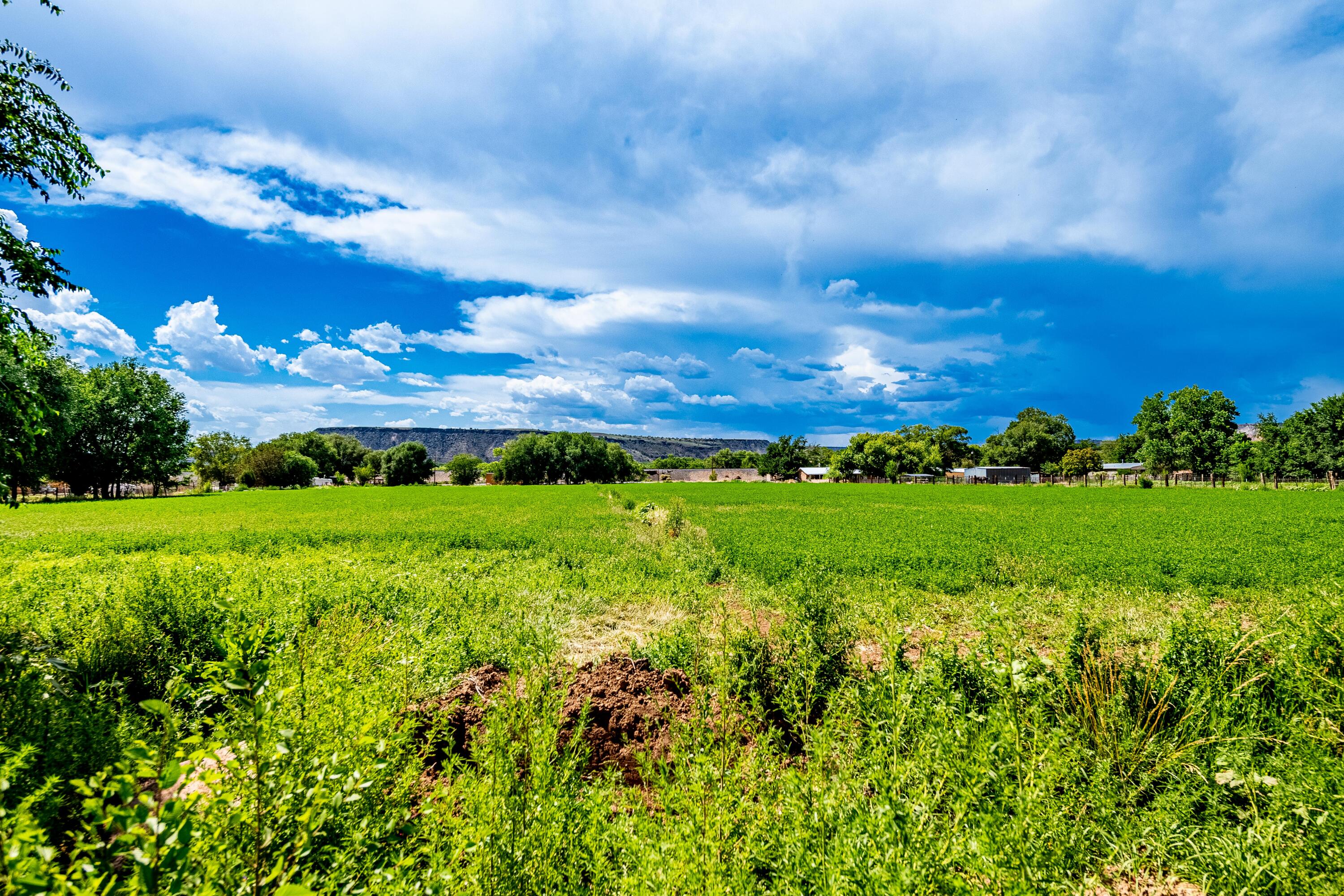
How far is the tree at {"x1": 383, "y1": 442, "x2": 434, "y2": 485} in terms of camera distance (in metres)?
110

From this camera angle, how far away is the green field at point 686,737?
9.21 feet

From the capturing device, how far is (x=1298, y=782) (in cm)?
428

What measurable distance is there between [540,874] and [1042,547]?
19600mm

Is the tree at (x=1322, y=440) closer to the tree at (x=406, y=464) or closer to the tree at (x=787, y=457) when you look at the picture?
the tree at (x=787, y=457)

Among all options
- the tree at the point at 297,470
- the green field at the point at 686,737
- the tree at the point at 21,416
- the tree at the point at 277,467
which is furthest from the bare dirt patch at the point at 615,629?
the tree at the point at 297,470

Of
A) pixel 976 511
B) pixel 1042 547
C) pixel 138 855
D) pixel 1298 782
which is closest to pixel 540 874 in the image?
pixel 138 855

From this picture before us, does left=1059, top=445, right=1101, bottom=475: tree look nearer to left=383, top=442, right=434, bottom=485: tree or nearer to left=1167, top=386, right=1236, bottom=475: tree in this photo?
left=1167, top=386, right=1236, bottom=475: tree

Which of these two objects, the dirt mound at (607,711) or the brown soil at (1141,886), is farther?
the dirt mound at (607,711)

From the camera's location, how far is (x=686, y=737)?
4.54 meters

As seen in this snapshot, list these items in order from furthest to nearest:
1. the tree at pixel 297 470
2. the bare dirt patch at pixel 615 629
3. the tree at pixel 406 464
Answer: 1. the tree at pixel 406 464
2. the tree at pixel 297 470
3. the bare dirt patch at pixel 615 629

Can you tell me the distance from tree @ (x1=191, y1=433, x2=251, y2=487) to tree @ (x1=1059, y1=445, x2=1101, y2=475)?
154 meters

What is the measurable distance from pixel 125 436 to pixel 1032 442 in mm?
156245

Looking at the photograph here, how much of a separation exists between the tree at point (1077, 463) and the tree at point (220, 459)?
6051 inches

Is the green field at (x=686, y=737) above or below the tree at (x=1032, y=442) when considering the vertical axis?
below
